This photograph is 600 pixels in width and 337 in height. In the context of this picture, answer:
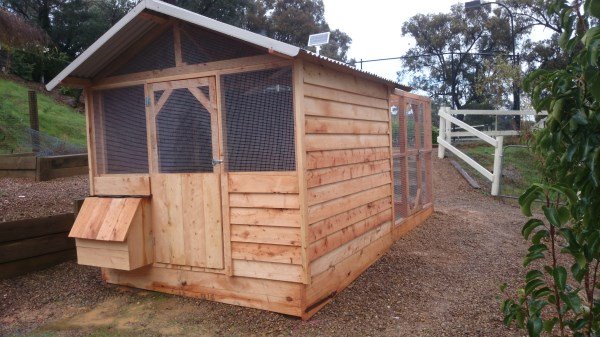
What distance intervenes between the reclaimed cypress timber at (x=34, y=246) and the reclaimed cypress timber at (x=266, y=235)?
97.6 inches

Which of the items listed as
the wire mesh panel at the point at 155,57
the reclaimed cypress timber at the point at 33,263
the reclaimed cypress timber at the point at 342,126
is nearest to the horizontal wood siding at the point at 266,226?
the reclaimed cypress timber at the point at 342,126

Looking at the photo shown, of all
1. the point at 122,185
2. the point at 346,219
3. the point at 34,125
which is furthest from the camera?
the point at 34,125

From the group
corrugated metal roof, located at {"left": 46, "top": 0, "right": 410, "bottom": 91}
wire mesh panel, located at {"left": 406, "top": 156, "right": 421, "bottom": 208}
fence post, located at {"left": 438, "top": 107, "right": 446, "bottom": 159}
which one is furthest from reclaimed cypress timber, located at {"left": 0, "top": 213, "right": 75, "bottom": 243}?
fence post, located at {"left": 438, "top": 107, "right": 446, "bottom": 159}

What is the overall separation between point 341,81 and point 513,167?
8.71 m

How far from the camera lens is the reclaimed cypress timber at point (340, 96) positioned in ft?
13.8

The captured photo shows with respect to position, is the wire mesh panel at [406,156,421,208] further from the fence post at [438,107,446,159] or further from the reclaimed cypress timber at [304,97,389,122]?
the fence post at [438,107,446,159]

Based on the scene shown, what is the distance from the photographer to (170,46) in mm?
4727

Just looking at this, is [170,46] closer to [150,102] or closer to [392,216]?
[150,102]

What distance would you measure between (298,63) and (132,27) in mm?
1856

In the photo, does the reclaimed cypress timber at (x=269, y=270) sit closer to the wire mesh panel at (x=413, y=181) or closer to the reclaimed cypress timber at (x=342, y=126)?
the reclaimed cypress timber at (x=342, y=126)

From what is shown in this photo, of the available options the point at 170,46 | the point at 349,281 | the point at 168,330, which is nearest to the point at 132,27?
the point at 170,46

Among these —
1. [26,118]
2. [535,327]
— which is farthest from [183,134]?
[26,118]

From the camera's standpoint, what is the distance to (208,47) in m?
4.48

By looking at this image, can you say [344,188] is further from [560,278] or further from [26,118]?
[26,118]
